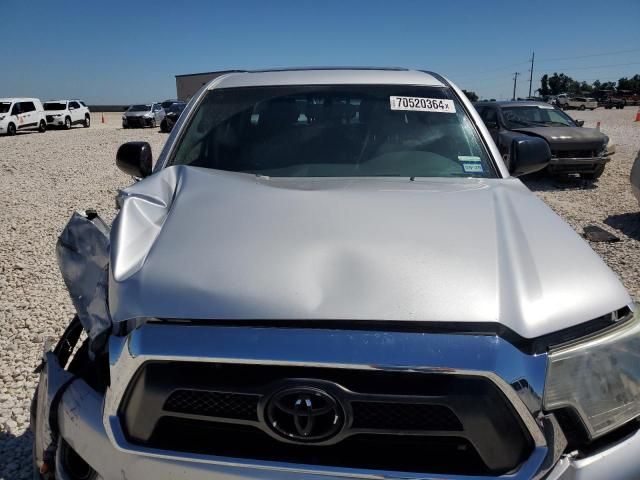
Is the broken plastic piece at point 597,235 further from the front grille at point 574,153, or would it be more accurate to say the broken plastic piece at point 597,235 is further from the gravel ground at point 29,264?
the gravel ground at point 29,264

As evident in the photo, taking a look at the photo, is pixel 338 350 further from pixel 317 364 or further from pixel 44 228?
pixel 44 228

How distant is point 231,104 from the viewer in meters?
3.12

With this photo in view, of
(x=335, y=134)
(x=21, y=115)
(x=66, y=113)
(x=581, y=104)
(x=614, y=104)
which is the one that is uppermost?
(x=335, y=134)

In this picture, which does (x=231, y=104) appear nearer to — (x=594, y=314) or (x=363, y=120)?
(x=363, y=120)

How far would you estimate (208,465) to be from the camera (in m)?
1.39

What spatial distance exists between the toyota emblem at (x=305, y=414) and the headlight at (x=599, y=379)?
561mm

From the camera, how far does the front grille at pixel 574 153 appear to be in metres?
10.1

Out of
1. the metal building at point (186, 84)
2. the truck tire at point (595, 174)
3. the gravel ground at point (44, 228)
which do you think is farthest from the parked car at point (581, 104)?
the truck tire at point (595, 174)

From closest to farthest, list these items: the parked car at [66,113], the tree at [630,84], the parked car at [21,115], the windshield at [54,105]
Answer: the parked car at [21,115], the parked car at [66,113], the windshield at [54,105], the tree at [630,84]

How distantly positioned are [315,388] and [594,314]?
2.83ft

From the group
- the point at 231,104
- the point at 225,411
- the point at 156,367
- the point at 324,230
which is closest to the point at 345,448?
the point at 225,411

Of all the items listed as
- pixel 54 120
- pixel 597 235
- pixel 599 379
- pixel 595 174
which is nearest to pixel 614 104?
pixel 54 120

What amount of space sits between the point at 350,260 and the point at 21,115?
27971mm

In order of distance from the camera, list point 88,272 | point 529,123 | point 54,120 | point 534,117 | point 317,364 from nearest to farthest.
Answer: point 317,364, point 88,272, point 529,123, point 534,117, point 54,120
